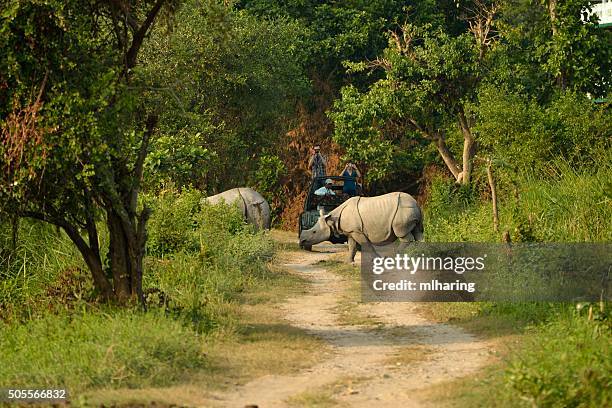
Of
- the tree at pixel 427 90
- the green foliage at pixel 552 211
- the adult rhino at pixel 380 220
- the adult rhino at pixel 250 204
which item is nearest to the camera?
the green foliage at pixel 552 211

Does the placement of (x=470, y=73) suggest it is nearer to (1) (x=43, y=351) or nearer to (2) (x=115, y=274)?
(2) (x=115, y=274)

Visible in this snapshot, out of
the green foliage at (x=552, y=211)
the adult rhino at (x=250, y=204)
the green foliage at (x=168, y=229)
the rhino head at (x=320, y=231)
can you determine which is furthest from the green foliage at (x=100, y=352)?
the adult rhino at (x=250, y=204)

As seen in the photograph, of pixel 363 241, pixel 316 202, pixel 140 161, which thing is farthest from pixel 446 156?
pixel 140 161

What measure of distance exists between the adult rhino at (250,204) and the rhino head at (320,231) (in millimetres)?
1008

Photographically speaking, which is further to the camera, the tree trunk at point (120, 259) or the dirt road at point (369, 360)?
the tree trunk at point (120, 259)

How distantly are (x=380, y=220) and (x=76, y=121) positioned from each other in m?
9.44

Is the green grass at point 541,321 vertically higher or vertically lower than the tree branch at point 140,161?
lower

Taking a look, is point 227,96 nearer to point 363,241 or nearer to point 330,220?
point 330,220

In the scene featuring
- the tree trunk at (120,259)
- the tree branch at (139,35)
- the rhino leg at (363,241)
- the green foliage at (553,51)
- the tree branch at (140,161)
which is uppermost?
the green foliage at (553,51)

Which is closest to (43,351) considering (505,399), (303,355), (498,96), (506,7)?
(303,355)

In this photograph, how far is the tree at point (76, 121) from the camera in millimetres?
10789

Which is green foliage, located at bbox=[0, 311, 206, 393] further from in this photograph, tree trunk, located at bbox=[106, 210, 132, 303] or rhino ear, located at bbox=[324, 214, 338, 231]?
rhino ear, located at bbox=[324, 214, 338, 231]

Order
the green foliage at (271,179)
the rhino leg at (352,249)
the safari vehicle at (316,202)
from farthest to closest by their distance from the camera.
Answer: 1. the green foliage at (271,179)
2. the safari vehicle at (316,202)
3. the rhino leg at (352,249)

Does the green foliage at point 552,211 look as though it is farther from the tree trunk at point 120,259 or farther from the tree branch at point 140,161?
the tree trunk at point 120,259
